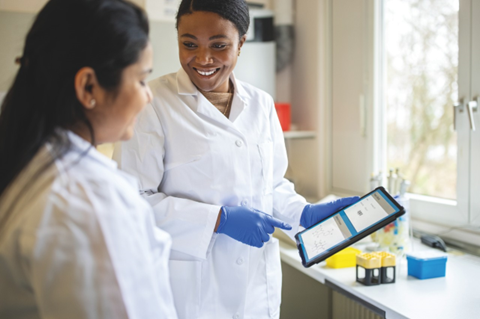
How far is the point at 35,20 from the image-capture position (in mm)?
644

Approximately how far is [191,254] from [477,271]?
3.22 ft

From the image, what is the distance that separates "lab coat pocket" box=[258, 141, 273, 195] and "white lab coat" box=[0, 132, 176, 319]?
682 mm

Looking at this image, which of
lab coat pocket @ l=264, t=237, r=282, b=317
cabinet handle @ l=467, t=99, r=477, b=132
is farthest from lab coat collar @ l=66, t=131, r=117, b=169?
cabinet handle @ l=467, t=99, r=477, b=132

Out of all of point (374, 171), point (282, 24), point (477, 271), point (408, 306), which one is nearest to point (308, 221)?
point (408, 306)

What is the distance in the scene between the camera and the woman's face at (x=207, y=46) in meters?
1.14

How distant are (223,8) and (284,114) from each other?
117cm

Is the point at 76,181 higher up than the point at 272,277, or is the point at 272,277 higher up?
the point at 76,181

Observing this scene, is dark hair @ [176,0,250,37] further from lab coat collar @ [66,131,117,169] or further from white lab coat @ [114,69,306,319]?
lab coat collar @ [66,131,117,169]

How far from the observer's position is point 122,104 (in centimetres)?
66

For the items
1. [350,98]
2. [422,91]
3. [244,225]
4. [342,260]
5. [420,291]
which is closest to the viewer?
[244,225]

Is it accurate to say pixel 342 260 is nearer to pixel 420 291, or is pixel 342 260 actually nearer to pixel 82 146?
pixel 420 291

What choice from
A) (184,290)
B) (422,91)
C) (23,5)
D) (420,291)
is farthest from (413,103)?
(23,5)

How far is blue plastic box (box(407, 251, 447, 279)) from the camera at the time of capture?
134cm

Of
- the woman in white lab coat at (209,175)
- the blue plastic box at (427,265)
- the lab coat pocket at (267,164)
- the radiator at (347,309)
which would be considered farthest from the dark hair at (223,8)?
the radiator at (347,309)
